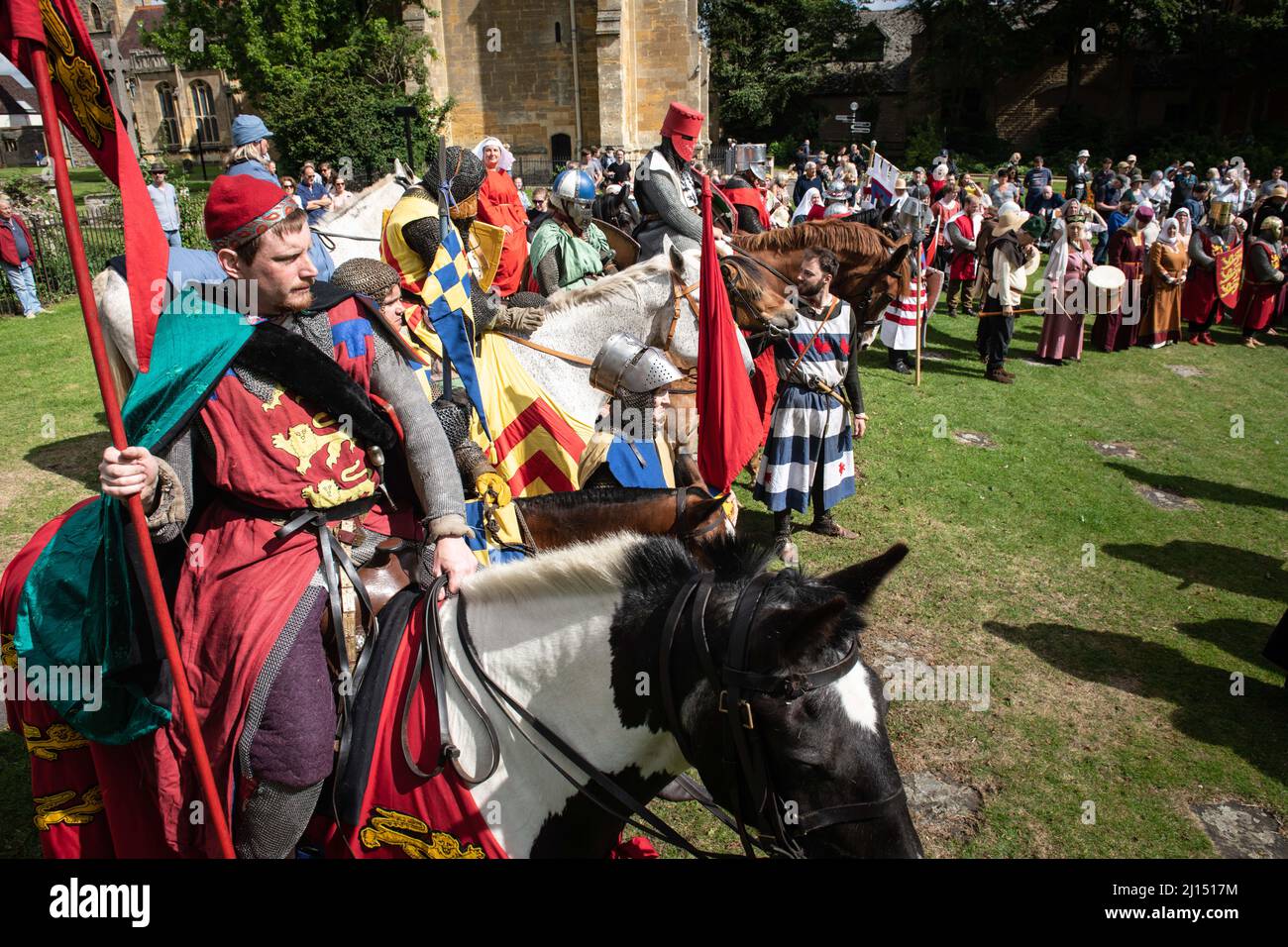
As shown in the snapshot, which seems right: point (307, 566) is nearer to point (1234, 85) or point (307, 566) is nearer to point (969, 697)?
point (969, 697)

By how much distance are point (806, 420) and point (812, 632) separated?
17.9 ft

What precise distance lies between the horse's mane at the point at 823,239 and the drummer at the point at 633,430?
305cm

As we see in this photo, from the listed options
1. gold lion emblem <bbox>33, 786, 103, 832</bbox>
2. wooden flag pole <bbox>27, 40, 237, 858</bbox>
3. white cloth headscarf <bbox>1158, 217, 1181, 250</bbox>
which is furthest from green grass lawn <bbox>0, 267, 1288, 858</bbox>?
white cloth headscarf <bbox>1158, 217, 1181, 250</bbox>

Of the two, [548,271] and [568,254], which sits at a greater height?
[568,254]

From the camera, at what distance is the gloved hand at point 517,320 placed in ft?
18.1

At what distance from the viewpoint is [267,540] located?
263 cm

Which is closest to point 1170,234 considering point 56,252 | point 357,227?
point 357,227

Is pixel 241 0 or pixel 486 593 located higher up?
pixel 241 0

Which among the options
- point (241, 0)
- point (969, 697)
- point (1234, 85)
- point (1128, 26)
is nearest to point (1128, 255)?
point (969, 697)

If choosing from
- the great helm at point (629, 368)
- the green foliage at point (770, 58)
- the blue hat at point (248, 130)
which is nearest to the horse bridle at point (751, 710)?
the great helm at point (629, 368)

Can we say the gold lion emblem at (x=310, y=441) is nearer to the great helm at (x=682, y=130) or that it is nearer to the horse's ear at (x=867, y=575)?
the horse's ear at (x=867, y=575)

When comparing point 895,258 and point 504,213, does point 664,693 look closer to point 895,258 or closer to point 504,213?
point 895,258
